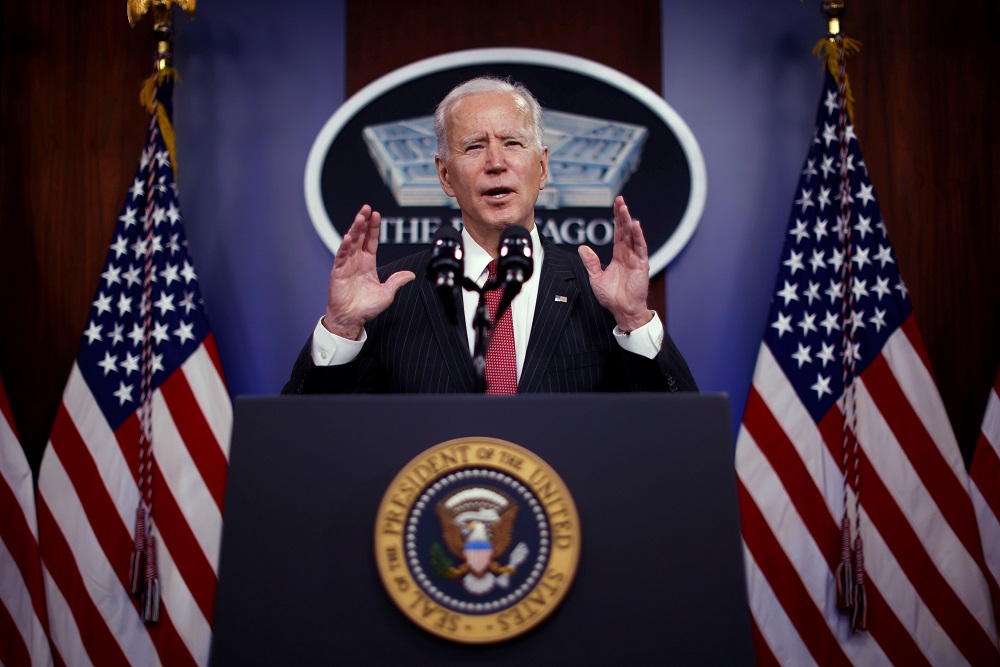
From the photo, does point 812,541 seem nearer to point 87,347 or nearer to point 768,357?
point 768,357

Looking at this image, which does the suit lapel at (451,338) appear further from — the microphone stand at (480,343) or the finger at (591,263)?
the microphone stand at (480,343)

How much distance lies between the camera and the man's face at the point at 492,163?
6.64 feet

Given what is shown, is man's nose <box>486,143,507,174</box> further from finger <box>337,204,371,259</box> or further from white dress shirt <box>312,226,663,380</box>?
finger <box>337,204,371,259</box>

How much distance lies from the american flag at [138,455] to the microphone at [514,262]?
1.74 metres

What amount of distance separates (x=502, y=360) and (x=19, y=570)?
1810 mm

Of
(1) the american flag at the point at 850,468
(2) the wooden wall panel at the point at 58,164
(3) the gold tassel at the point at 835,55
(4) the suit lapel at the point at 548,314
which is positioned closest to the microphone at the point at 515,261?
(4) the suit lapel at the point at 548,314

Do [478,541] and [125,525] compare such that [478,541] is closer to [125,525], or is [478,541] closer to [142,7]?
[125,525]

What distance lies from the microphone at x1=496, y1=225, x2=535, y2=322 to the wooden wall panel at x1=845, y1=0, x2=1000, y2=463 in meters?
2.13

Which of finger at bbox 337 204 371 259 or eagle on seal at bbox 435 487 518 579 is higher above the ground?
finger at bbox 337 204 371 259

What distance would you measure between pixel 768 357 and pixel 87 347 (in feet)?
7.08

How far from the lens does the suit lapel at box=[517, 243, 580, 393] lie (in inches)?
69.7

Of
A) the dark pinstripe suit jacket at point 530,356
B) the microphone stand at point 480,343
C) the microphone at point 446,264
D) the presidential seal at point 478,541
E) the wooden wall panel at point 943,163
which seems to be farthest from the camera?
the wooden wall panel at point 943,163

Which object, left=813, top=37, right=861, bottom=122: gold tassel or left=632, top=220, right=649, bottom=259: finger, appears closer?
left=632, top=220, right=649, bottom=259: finger

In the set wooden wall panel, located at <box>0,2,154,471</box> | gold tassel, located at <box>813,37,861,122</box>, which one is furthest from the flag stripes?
gold tassel, located at <box>813,37,861,122</box>
